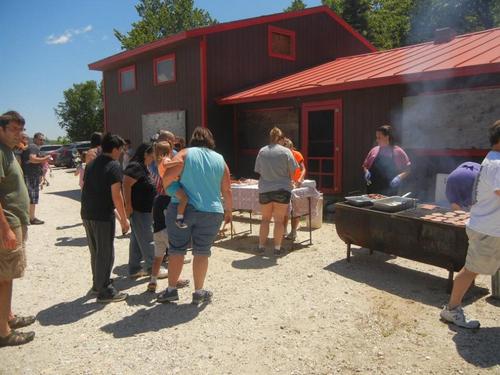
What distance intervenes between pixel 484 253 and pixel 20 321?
4.18 meters

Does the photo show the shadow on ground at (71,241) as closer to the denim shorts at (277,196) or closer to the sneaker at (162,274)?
the sneaker at (162,274)

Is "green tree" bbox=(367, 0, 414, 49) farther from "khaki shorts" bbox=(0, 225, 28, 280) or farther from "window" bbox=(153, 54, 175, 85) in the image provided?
"khaki shorts" bbox=(0, 225, 28, 280)

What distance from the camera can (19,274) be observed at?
347 centimetres

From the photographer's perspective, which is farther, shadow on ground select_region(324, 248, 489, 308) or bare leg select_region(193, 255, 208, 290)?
shadow on ground select_region(324, 248, 489, 308)

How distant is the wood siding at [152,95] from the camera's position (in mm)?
12352

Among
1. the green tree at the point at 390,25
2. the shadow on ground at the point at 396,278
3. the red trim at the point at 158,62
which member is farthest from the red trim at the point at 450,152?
the green tree at the point at 390,25

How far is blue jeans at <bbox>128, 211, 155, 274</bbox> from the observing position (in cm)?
489

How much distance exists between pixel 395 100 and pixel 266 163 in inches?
160

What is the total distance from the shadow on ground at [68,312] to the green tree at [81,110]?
4407 centimetres

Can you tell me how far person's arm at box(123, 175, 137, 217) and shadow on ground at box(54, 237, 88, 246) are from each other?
2665 millimetres

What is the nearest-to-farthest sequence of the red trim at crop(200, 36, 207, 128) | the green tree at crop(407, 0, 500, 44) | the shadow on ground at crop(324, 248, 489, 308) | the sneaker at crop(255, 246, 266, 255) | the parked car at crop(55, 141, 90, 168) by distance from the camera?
the shadow on ground at crop(324, 248, 489, 308) < the sneaker at crop(255, 246, 266, 255) < the red trim at crop(200, 36, 207, 128) < the green tree at crop(407, 0, 500, 44) < the parked car at crop(55, 141, 90, 168)

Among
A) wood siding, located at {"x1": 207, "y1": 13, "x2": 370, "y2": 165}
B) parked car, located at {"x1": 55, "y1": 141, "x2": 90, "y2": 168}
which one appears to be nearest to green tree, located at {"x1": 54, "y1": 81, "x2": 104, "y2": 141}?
parked car, located at {"x1": 55, "y1": 141, "x2": 90, "y2": 168}

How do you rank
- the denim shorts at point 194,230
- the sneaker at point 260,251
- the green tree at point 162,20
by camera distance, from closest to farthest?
the denim shorts at point 194,230 < the sneaker at point 260,251 < the green tree at point 162,20

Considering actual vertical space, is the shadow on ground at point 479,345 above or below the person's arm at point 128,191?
below
